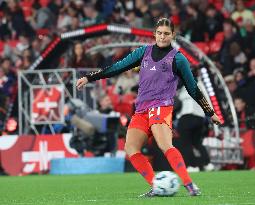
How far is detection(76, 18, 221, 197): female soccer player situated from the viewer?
10.9 metres

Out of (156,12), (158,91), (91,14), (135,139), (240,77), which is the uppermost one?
(91,14)

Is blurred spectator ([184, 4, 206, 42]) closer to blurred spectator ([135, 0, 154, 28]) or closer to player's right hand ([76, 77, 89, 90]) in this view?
blurred spectator ([135, 0, 154, 28])

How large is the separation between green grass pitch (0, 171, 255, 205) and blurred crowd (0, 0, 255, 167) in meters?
4.01

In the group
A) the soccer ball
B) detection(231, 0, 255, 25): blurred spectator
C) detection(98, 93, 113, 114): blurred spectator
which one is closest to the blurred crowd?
detection(231, 0, 255, 25): blurred spectator

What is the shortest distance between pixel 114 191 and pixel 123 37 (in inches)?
423

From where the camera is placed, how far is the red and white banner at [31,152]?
20219 millimetres

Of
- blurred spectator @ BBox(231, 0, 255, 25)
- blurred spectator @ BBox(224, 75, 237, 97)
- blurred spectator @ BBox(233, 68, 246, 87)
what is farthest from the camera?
blurred spectator @ BBox(231, 0, 255, 25)

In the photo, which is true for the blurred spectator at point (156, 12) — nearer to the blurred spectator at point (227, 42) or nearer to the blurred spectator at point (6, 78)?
the blurred spectator at point (227, 42)

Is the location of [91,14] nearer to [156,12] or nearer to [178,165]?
[156,12]

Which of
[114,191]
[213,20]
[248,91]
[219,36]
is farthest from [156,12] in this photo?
[114,191]

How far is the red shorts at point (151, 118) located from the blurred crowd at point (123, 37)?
8.78 metres

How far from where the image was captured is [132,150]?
Result: 438 inches

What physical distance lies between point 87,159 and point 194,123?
2163 millimetres

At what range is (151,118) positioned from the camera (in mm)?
10984
